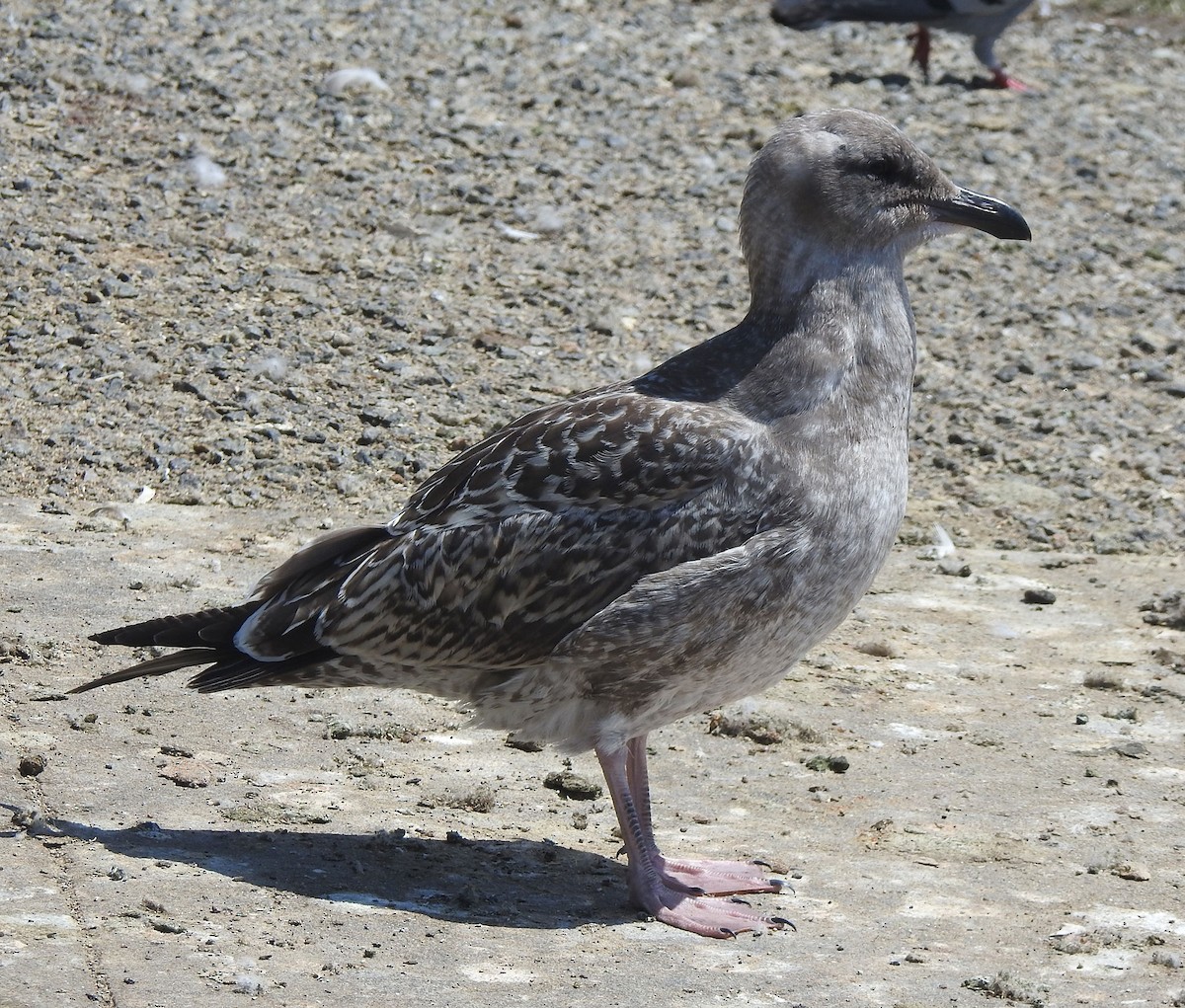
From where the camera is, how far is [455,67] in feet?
42.7

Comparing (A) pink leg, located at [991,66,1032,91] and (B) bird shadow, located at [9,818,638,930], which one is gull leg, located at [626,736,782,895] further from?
(A) pink leg, located at [991,66,1032,91]

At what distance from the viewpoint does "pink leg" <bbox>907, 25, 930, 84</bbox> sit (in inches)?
594

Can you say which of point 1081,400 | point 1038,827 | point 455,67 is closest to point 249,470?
point 1038,827

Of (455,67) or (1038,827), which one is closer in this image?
(1038,827)

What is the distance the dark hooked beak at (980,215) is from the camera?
5965 mm

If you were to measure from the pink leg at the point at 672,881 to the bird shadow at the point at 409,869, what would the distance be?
11cm

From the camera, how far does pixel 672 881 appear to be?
534 cm

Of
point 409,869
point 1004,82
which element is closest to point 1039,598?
point 409,869

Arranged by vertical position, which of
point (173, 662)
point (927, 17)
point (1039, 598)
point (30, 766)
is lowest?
point (1039, 598)

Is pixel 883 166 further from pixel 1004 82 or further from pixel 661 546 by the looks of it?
pixel 1004 82

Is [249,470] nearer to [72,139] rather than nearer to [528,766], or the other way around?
[528,766]

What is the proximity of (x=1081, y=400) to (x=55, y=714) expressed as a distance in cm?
621

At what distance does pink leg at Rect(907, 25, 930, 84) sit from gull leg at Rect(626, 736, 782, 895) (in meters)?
10.7

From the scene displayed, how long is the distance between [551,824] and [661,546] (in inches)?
44.7
